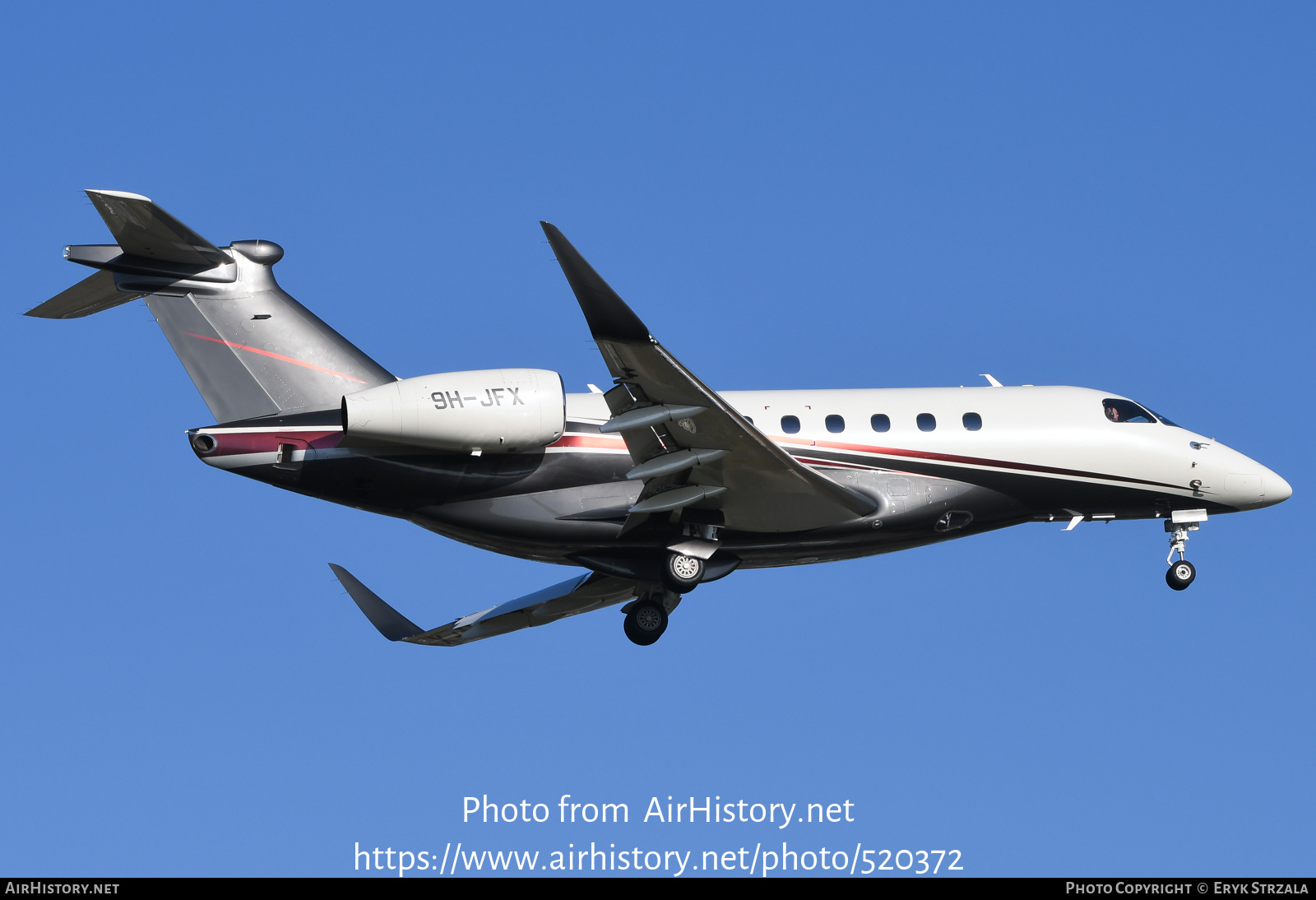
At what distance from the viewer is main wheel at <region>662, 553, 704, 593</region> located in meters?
17.8

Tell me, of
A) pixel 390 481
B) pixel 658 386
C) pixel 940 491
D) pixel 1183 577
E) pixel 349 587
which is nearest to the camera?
pixel 658 386

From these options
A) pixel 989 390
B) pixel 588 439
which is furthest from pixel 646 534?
pixel 989 390

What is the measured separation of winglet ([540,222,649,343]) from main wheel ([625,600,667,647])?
548cm

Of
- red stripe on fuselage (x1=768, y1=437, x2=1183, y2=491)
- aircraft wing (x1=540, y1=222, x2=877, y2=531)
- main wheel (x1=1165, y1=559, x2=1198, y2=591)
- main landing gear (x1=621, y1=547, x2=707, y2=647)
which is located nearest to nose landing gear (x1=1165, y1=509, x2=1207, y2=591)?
main wheel (x1=1165, y1=559, x2=1198, y2=591)

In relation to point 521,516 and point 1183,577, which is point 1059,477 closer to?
point 1183,577

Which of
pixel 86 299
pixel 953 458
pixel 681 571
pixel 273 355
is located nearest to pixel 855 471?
pixel 953 458

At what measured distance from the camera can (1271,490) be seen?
20312 millimetres

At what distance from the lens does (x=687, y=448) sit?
16.8 m

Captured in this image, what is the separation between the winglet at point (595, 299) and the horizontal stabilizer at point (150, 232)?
5.50 m

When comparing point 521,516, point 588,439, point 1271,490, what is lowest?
point 521,516

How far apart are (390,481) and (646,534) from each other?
3.42 m

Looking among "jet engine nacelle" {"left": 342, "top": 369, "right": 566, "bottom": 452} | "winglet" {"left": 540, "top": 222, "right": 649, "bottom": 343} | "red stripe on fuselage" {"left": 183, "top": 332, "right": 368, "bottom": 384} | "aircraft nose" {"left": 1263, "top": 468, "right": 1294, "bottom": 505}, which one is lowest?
"jet engine nacelle" {"left": 342, "top": 369, "right": 566, "bottom": 452}

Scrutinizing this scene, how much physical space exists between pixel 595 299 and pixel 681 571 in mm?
4544

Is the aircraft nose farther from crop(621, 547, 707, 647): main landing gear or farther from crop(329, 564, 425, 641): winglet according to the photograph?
crop(329, 564, 425, 641): winglet
